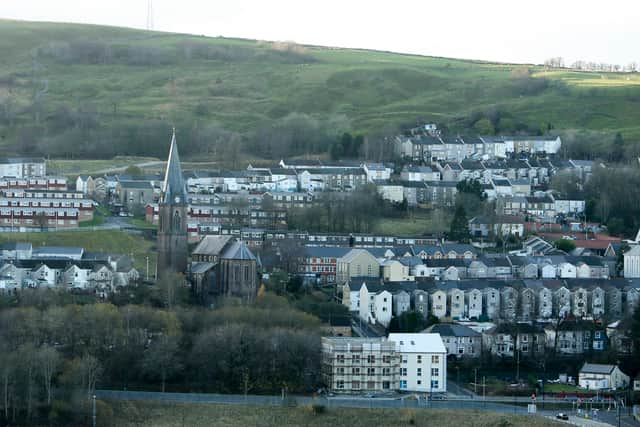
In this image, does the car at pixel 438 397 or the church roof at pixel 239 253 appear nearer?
the car at pixel 438 397

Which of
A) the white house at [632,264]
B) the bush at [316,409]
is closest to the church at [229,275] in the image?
the bush at [316,409]

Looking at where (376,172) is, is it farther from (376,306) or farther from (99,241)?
(376,306)

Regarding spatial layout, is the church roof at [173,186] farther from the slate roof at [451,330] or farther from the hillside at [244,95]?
the hillside at [244,95]

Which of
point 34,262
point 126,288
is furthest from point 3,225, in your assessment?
point 126,288

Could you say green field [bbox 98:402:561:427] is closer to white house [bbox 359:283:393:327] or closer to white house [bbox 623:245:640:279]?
white house [bbox 359:283:393:327]

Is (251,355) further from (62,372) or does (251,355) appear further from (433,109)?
(433,109)

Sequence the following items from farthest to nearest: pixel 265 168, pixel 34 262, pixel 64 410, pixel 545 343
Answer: pixel 265 168 → pixel 34 262 → pixel 545 343 → pixel 64 410
